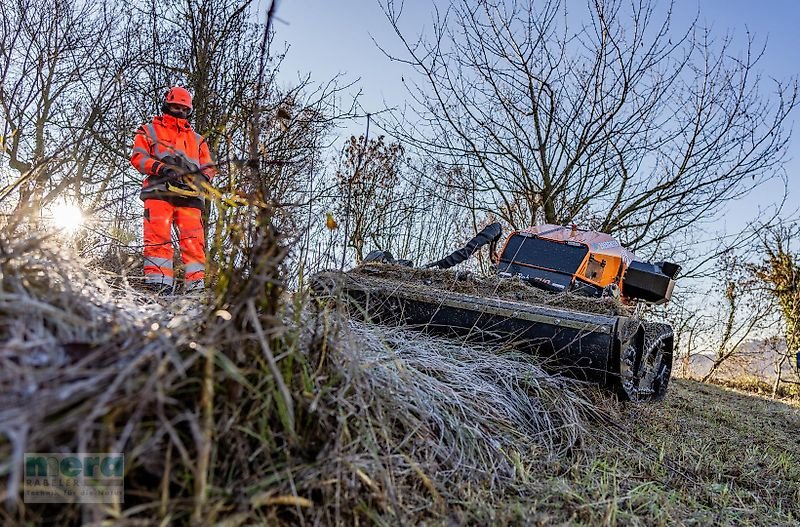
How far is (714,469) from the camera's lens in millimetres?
2879

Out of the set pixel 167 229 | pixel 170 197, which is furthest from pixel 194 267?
pixel 170 197

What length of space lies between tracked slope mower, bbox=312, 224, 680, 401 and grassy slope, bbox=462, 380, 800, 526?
38cm

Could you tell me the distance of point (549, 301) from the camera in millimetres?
4160

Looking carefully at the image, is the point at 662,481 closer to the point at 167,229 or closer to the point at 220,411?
the point at 220,411

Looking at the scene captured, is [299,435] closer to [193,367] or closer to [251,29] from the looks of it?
[193,367]

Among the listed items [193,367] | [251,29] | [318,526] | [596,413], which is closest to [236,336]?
[193,367]

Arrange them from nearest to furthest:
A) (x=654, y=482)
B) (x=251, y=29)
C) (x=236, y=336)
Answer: (x=236, y=336), (x=654, y=482), (x=251, y=29)

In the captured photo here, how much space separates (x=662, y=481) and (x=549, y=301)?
71.5 inches

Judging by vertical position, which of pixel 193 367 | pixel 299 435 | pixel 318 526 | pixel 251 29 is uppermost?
pixel 251 29

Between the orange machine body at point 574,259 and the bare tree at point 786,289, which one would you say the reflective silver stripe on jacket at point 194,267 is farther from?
the bare tree at point 786,289

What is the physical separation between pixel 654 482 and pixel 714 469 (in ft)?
2.29

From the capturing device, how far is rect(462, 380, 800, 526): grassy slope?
190 centimetres

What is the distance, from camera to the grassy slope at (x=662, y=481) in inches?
74.7

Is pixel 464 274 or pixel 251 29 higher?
pixel 251 29
